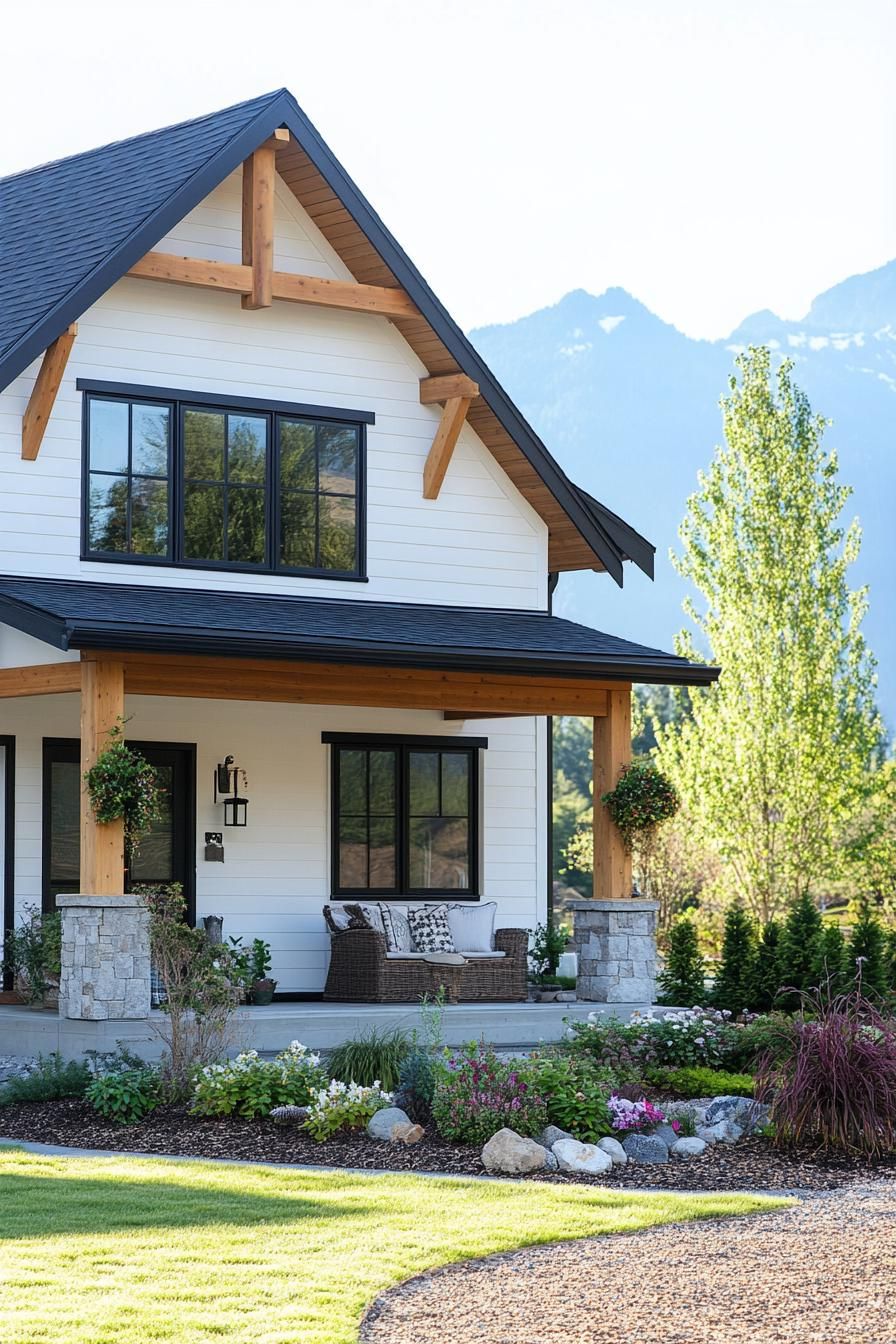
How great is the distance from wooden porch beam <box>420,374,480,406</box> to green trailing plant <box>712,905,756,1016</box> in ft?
18.5

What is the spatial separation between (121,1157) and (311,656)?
425cm

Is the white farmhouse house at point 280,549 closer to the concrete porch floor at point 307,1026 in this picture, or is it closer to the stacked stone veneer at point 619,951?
the stacked stone veneer at point 619,951

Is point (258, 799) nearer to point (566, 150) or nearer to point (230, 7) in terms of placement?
point (230, 7)

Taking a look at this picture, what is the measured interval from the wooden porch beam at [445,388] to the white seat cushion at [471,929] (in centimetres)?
425

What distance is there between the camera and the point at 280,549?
48.3ft

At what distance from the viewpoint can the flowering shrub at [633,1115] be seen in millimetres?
9500

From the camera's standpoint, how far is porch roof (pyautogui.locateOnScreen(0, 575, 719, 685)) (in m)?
11.8

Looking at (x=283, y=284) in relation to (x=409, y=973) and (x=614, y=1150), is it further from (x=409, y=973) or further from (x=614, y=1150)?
(x=614, y=1150)

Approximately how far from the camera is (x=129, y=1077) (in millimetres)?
10445

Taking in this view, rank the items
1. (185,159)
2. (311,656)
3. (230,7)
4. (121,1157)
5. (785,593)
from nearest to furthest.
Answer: (121,1157) < (311,656) < (185,159) < (230,7) < (785,593)

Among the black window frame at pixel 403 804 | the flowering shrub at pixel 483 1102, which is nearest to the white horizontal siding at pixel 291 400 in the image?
the black window frame at pixel 403 804

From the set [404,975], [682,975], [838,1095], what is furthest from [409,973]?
[838,1095]

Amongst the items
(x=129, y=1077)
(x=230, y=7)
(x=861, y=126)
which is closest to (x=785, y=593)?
(x=230, y=7)

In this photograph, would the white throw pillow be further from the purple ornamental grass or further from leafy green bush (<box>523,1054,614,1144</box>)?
the purple ornamental grass
